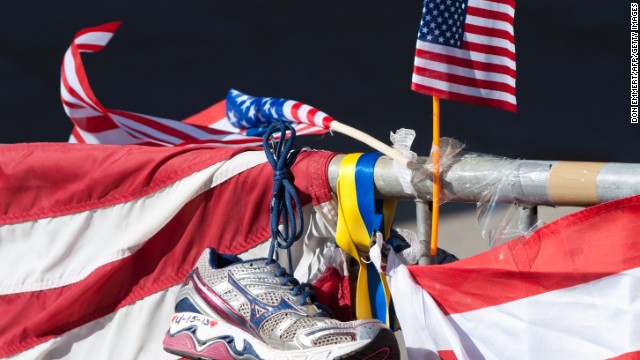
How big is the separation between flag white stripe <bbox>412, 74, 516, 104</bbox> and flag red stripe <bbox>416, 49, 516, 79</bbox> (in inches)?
1.3

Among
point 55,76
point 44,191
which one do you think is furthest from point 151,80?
point 44,191

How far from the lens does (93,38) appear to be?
8.88ft

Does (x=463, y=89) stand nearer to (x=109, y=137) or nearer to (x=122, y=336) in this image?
(x=122, y=336)

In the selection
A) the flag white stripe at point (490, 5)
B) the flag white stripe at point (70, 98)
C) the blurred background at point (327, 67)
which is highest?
the flag white stripe at point (490, 5)

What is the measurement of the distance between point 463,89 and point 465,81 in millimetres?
13

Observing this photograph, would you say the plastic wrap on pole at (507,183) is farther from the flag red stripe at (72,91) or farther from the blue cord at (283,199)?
the flag red stripe at (72,91)

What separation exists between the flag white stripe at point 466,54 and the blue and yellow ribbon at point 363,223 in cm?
23

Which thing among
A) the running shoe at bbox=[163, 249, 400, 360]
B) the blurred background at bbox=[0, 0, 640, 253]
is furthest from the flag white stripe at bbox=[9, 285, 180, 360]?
the blurred background at bbox=[0, 0, 640, 253]

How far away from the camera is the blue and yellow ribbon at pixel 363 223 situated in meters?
1.88

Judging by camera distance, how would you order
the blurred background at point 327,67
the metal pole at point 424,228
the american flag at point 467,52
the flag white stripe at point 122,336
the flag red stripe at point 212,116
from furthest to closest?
1. the blurred background at point 327,67
2. the flag red stripe at point 212,116
3. the flag white stripe at point 122,336
4. the metal pole at point 424,228
5. the american flag at point 467,52

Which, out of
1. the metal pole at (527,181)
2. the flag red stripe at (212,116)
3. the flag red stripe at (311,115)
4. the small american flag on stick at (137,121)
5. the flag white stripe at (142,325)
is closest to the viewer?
the metal pole at (527,181)

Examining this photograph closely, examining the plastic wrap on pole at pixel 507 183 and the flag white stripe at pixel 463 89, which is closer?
the plastic wrap on pole at pixel 507 183

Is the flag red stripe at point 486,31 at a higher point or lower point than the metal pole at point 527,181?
higher

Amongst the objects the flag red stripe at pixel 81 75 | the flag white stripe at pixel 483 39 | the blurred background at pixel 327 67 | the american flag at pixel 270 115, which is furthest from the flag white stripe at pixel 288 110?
the blurred background at pixel 327 67
